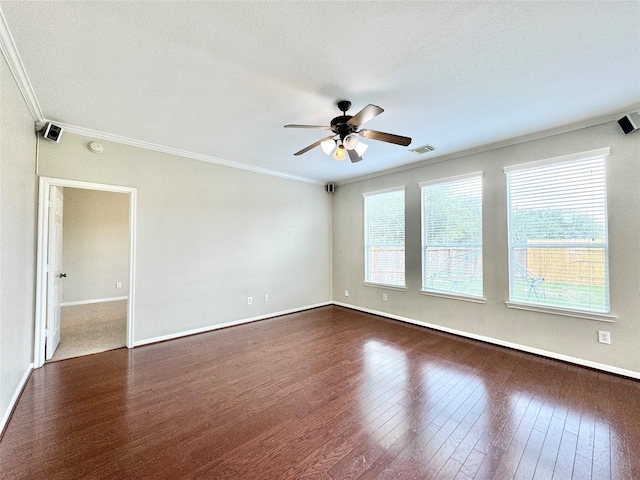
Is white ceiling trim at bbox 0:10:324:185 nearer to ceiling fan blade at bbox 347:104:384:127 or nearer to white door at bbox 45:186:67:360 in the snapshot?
white door at bbox 45:186:67:360

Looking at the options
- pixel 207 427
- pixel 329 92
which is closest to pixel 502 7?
pixel 329 92

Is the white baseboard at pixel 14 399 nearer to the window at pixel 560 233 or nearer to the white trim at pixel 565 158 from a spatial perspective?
the window at pixel 560 233

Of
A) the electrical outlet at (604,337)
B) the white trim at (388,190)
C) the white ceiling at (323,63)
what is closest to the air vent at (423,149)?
the white ceiling at (323,63)

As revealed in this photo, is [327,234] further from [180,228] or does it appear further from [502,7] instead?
[502,7]

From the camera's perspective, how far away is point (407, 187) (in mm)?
4719

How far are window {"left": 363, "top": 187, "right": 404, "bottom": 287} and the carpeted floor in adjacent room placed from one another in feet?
13.8

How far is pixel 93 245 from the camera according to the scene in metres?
6.30

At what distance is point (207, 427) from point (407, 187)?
4.30 m

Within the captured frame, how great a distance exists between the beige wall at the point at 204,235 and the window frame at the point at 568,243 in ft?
11.3

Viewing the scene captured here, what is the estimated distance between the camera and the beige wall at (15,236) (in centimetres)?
197

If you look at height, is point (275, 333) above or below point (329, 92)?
below

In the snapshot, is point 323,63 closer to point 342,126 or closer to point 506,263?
point 342,126

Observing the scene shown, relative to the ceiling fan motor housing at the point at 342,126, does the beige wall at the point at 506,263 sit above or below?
below

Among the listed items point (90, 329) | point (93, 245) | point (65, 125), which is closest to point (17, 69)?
point (65, 125)
